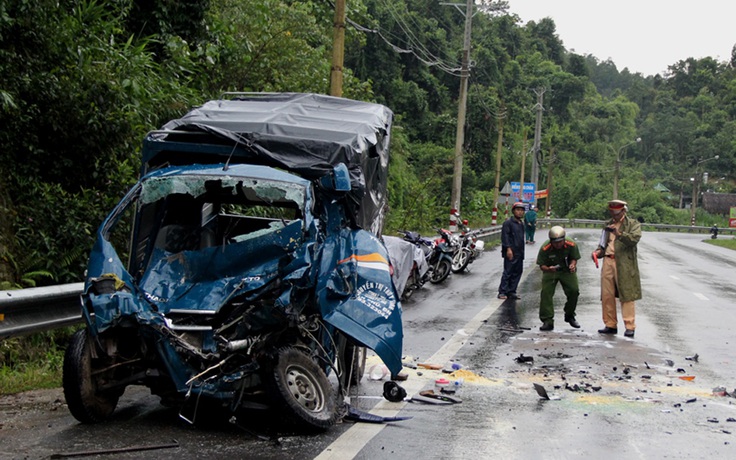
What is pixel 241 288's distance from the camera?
611 cm

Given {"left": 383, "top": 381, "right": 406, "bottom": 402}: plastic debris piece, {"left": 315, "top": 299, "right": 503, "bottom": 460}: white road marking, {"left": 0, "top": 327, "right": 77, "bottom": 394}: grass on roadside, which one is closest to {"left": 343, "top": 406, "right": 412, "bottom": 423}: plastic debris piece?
{"left": 315, "top": 299, "right": 503, "bottom": 460}: white road marking

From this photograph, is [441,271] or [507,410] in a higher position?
[507,410]

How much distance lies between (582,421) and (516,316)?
7115 mm

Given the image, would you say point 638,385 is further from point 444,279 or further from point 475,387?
point 444,279

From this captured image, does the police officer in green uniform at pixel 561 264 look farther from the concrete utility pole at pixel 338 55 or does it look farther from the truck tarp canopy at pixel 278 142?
the concrete utility pole at pixel 338 55

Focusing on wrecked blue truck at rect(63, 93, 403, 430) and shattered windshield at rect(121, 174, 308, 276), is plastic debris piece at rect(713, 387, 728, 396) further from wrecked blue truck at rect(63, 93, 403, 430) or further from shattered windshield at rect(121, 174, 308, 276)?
shattered windshield at rect(121, 174, 308, 276)

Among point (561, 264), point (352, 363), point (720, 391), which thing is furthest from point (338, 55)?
point (720, 391)

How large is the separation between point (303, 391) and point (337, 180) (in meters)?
1.81

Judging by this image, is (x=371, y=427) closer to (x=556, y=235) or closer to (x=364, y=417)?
(x=364, y=417)

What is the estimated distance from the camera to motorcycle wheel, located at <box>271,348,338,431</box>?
5.61 m

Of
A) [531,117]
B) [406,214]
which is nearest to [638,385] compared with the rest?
[406,214]

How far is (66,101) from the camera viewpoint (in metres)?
10.4

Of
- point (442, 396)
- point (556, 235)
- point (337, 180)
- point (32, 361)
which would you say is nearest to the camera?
point (337, 180)

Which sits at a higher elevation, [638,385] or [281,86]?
[281,86]
